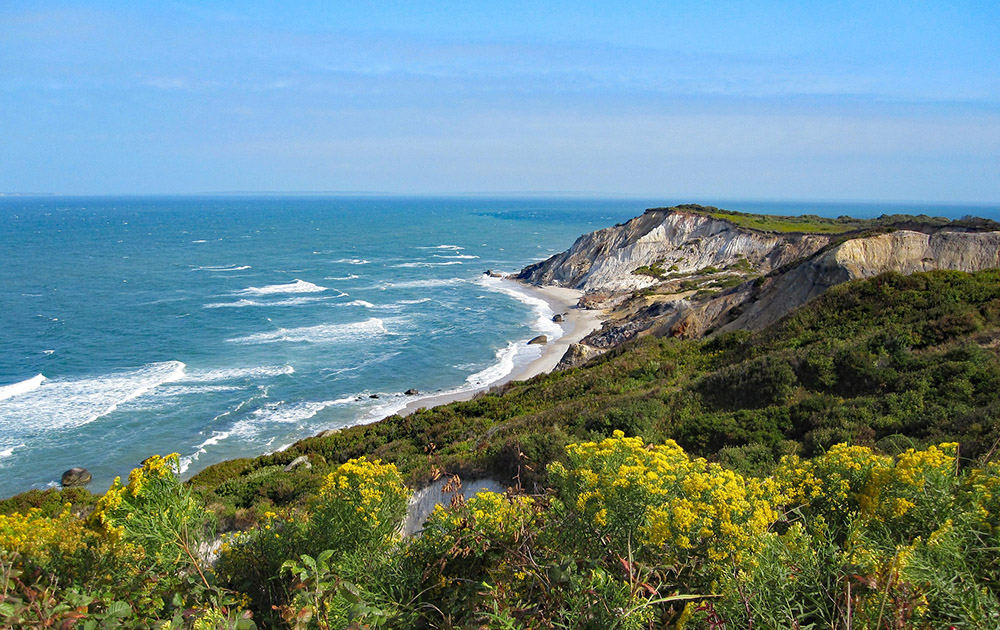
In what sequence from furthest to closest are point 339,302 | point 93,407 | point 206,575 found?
point 339,302 → point 93,407 → point 206,575

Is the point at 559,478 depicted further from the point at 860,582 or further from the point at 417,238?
the point at 417,238

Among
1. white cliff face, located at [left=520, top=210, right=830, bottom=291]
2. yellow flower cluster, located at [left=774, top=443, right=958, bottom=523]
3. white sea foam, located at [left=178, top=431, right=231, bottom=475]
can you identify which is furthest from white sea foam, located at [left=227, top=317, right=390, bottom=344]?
yellow flower cluster, located at [left=774, top=443, right=958, bottom=523]

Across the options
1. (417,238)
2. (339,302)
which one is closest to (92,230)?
(417,238)

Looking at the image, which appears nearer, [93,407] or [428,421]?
[428,421]

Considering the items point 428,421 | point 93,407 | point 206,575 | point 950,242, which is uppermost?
point 950,242

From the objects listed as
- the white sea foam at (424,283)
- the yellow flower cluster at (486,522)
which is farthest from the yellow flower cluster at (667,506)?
the white sea foam at (424,283)

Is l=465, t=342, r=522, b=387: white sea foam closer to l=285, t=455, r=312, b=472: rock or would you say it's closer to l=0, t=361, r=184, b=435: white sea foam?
l=285, t=455, r=312, b=472: rock

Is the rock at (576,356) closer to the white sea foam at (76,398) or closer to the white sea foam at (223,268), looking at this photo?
the white sea foam at (76,398)

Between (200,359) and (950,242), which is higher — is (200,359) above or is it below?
below
